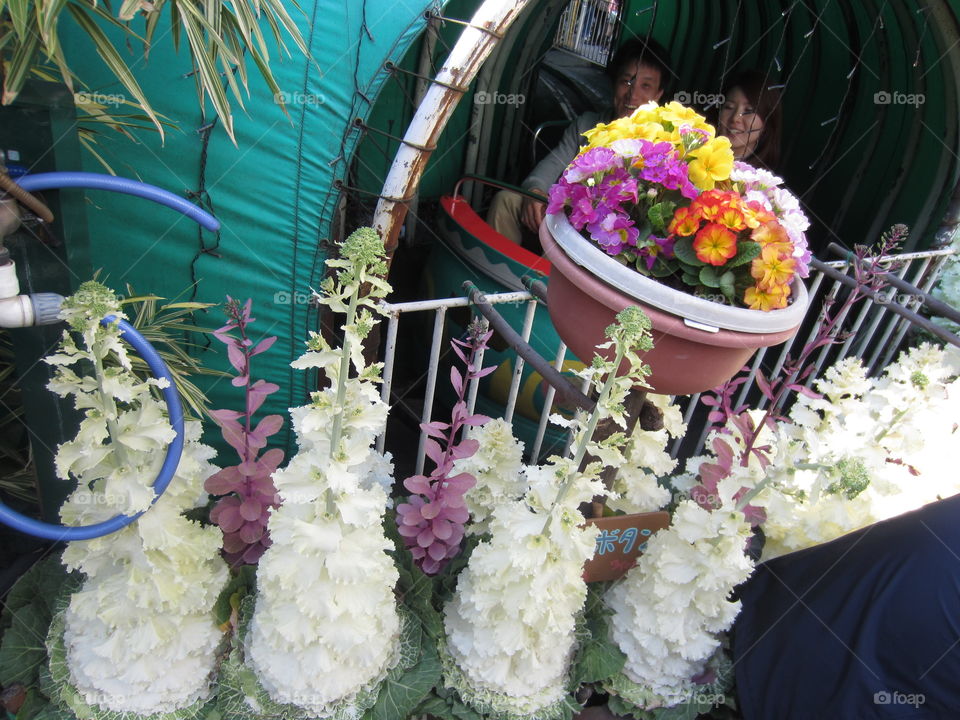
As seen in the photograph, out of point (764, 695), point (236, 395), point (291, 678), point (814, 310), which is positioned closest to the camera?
point (291, 678)

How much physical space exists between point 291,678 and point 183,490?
1.76ft

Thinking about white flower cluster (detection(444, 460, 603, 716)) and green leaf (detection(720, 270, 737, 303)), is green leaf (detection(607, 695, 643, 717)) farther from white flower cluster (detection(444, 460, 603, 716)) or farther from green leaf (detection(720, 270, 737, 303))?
green leaf (detection(720, 270, 737, 303))

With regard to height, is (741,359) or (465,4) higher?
(465,4)

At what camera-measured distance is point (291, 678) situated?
5.04ft

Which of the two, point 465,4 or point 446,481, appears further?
point 465,4

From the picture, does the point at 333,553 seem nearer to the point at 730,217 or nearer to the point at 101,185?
the point at 101,185

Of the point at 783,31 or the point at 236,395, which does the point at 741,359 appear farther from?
the point at 783,31

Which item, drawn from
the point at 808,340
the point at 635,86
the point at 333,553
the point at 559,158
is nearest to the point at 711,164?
the point at 333,553

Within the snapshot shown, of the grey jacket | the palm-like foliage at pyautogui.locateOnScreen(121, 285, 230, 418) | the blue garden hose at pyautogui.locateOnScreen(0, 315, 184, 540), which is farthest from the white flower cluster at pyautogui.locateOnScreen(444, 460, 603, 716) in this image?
the grey jacket

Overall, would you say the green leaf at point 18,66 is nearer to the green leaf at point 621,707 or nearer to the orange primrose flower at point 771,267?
the orange primrose flower at point 771,267

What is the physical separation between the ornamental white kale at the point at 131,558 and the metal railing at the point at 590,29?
3555mm

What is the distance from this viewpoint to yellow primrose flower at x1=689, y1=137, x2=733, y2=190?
52.8 inches

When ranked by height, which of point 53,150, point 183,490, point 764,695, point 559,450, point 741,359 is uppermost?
point 53,150

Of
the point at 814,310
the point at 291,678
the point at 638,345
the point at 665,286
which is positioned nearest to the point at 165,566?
the point at 291,678
